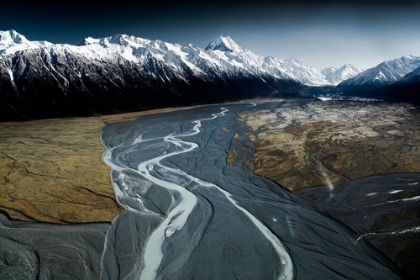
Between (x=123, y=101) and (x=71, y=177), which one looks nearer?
(x=71, y=177)

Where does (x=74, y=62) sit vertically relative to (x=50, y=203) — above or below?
above

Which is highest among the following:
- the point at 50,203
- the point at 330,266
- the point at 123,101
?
the point at 123,101

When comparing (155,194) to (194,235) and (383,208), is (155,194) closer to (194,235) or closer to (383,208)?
(194,235)

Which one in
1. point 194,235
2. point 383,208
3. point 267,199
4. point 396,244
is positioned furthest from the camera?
point 267,199

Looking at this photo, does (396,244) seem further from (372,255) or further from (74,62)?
(74,62)

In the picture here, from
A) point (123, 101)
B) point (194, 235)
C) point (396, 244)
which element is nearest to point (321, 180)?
point (396, 244)

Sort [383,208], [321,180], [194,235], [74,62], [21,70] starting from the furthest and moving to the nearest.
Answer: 1. [74,62]
2. [21,70]
3. [321,180]
4. [383,208]
5. [194,235]

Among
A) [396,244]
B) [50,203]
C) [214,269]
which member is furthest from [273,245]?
[50,203]
